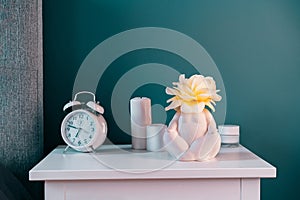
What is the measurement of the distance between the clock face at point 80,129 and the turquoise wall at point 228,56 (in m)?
0.24

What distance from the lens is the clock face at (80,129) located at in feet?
4.05

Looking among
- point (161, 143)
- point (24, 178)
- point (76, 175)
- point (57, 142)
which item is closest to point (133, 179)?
point (76, 175)

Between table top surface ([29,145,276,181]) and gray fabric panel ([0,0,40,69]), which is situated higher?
gray fabric panel ([0,0,40,69])

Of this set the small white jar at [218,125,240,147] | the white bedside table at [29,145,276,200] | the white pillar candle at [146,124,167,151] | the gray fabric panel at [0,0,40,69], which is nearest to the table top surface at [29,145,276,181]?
the white bedside table at [29,145,276,200]

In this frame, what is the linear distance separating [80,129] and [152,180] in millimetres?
357

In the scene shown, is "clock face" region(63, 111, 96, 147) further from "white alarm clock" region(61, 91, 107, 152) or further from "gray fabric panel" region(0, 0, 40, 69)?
"gray fabric panel" region(0, 0, 40, 69)

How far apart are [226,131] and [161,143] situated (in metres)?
0.27

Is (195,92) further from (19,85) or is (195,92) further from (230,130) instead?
(19,85)

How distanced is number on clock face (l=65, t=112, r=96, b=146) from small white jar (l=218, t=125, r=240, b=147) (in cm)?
47

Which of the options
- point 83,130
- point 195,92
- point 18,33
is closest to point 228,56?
point 195,92

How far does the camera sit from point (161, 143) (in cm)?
125

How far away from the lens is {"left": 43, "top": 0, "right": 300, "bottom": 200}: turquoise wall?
148cm

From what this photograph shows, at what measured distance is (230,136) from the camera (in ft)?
4.47

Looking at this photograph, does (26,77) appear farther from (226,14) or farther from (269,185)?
(269,185)
